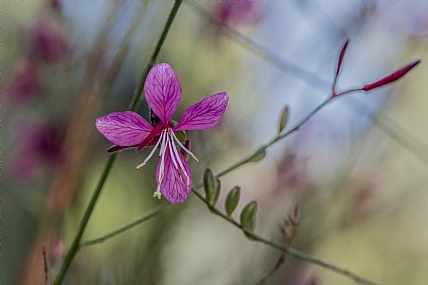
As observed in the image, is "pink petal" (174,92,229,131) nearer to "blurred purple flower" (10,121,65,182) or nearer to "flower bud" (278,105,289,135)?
"flower bud" (278,105,289,135)

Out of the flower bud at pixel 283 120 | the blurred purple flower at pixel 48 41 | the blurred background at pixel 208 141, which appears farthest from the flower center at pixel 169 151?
the blurred purple flower at pixel 48 41

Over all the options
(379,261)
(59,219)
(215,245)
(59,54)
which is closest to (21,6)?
(59,54)

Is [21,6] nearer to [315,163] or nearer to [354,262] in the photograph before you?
[315,163]

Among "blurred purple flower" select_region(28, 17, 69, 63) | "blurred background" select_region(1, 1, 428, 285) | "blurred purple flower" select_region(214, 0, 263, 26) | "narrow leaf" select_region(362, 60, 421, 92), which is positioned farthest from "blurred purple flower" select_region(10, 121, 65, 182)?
"narrow leaf" select_region(362, 60, 421, 92)

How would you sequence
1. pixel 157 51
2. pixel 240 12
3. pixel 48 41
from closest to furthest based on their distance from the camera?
pixel 157 51 < pixel 48 41 < pixel 240 12

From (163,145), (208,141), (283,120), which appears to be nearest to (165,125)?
(163,145)

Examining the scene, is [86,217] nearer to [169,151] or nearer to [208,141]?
[169,151]
